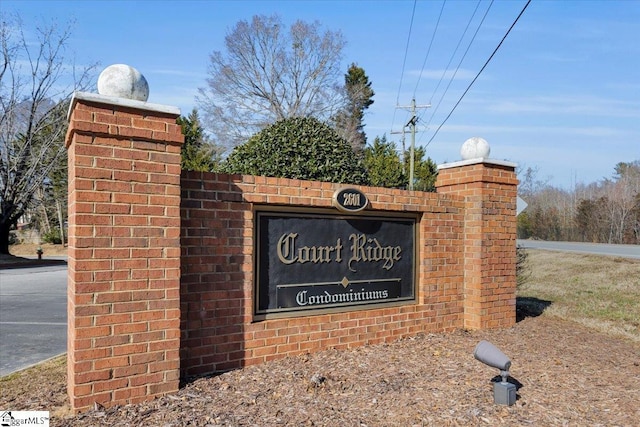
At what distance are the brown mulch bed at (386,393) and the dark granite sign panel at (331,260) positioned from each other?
1.92ft

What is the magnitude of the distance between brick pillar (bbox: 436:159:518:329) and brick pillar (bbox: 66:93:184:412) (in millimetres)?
3906

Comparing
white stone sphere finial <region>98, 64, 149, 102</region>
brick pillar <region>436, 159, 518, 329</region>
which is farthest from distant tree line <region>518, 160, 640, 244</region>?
white stone sphere finial <region>98, 64, 149, 102</region>

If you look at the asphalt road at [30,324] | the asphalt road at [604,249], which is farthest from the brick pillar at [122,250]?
the asphalt road at [604,249]

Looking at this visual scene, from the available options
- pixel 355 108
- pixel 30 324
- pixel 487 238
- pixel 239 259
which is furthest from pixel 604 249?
pixel 30 324

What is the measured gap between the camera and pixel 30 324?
7230mm

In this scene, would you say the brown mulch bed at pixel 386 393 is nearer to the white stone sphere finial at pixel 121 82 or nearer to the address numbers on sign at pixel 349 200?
the address numbers on sign at pixel 349 200

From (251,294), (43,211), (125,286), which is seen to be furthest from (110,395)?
(43,211)

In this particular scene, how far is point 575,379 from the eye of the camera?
406cm

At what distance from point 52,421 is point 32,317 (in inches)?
227

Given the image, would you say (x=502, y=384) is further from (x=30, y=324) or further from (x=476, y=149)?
(x=30, y=324)

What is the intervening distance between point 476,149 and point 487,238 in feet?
3.96

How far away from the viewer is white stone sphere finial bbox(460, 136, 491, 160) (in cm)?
604

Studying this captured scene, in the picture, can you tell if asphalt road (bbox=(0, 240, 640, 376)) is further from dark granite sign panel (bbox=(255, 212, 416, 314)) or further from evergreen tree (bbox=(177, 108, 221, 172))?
evergreen tree (bbox=(177, 108, 221, 172))

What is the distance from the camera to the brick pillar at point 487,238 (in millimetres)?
5867
